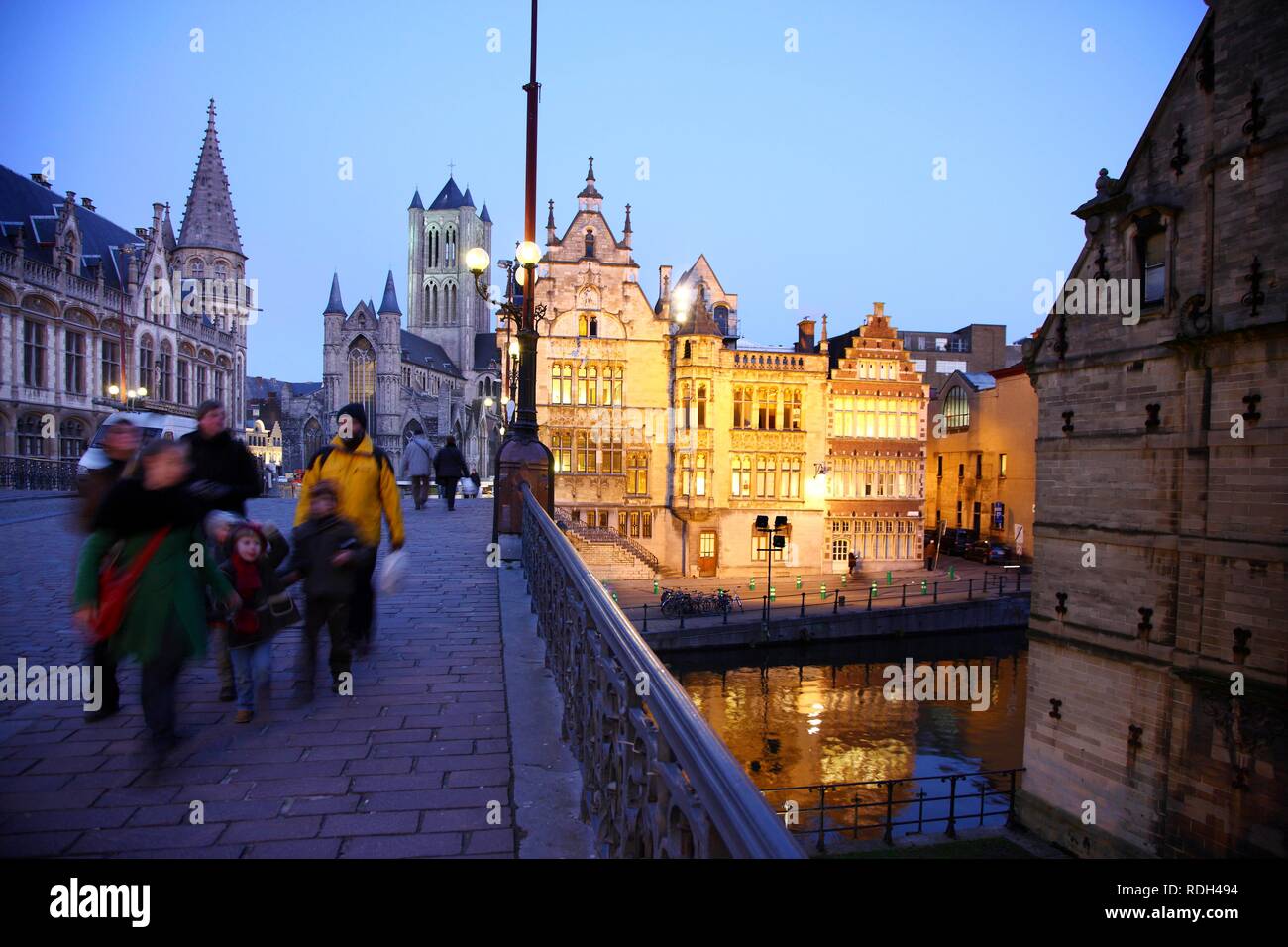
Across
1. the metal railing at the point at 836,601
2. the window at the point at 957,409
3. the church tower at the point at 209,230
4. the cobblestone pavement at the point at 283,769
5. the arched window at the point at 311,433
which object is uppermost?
the church tower at the point at 209,230

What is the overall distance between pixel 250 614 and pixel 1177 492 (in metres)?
15.2

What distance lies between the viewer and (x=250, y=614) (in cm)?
478

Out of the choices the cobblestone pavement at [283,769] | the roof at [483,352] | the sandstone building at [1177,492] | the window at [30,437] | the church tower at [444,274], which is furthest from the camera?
the church tower at [444,274]

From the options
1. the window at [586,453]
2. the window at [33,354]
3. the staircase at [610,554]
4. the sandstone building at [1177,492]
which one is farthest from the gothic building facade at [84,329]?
the sandstone building at [1177,492]

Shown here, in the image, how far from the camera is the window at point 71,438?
39344mm

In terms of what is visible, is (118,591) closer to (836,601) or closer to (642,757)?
(642,757)

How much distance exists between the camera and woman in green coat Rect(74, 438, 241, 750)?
3932 millimetres

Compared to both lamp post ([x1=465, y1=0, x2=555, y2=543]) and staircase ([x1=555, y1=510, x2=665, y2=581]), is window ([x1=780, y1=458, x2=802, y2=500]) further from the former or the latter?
lamp post ([x1=465, y1=0, x2=555, y2=543])

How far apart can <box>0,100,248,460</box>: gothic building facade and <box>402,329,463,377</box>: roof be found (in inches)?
1106

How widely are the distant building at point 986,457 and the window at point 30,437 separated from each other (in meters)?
50.3

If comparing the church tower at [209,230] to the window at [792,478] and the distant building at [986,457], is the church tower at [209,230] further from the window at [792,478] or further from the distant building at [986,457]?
the distant building at [986,457]
